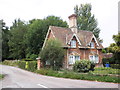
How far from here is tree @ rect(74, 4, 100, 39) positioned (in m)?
62.1

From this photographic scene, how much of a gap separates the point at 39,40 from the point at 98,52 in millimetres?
16117

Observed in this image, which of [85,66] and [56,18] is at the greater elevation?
[56,18]

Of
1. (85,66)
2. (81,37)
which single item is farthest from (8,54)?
(85,66)

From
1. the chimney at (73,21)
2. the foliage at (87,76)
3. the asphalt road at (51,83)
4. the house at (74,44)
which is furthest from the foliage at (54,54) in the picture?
the chimney at (73,21)

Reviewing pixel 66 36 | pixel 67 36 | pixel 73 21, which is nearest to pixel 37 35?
pixel 73 21

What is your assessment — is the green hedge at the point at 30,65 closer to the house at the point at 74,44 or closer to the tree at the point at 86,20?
the house at the point at 74,44

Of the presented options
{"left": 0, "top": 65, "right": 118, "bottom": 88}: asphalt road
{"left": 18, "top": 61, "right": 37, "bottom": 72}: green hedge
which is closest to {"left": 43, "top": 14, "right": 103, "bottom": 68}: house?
{"left": 18, "top": 61, "right": 37, "bottom": 72}: green hedge

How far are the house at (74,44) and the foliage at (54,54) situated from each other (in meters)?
4.70

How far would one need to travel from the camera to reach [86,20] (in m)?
61.5

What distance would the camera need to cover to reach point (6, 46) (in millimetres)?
70812

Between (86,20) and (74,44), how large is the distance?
29068 mm

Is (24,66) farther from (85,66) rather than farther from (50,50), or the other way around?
(85,66)

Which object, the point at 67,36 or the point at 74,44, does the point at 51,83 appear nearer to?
the point at 74,44

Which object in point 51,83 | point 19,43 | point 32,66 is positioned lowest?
point 51,83
